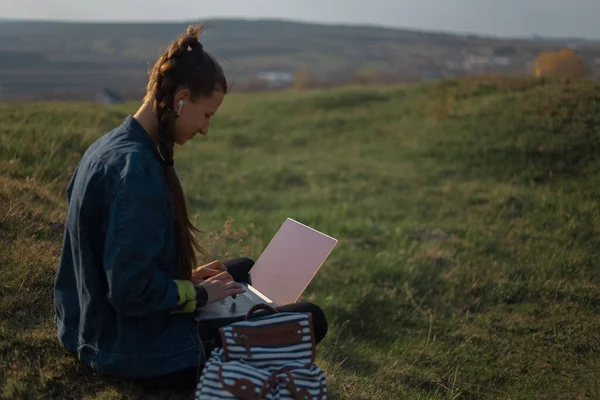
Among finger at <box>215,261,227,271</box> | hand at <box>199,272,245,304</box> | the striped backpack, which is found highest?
hand at <box>199,272,245,304</box>

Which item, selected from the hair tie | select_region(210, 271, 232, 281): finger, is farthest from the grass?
the hair tie

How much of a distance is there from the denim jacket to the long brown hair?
0.17 ft

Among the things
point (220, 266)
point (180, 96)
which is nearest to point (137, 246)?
point (180, 96)

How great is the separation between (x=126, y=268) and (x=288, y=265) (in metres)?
1.27

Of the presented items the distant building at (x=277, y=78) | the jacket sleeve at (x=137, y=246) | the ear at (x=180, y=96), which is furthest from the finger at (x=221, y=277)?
the distant building at (x=277, y=78)

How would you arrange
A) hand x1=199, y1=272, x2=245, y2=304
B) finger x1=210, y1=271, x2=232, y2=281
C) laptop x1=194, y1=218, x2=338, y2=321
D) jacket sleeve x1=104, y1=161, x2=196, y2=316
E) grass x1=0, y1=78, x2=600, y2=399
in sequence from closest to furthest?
jacket sleeve x1=104, y1=161, x2=196, y2=316 < hand x1=199, y1=272, x2=245, y2=304 < finger x1=210, y1=271, x2=232, y2=281 < laptop x1=194, y1=218, x2=338, y2=321 < grass x1=0, y1=78, x2=600, y2=399

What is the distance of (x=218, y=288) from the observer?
9.70 ft

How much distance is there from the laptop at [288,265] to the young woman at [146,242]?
59 centimetres

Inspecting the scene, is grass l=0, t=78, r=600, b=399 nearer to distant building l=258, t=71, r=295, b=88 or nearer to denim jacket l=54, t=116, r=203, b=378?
denim jacket l=54, t=116, r=203, b=378

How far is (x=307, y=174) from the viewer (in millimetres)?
10852

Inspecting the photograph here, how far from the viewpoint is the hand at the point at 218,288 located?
9.59 ft

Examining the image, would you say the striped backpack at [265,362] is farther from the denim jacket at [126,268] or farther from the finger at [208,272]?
the finger at [208,272]

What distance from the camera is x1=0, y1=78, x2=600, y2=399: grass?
4.26 meters

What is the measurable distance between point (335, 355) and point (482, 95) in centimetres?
1155
